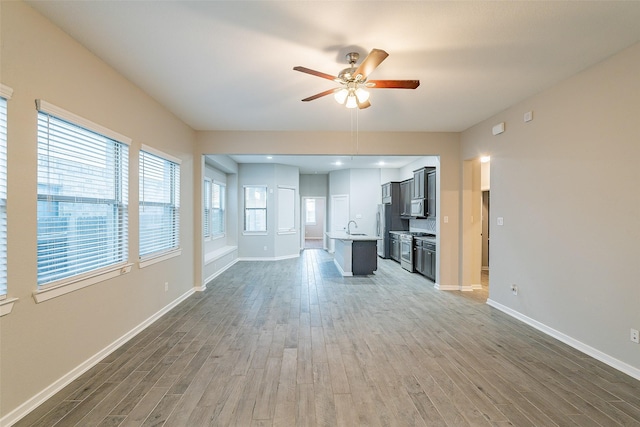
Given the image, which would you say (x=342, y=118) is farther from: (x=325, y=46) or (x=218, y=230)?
(x=218, y=230)

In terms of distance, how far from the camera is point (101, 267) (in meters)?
2.77

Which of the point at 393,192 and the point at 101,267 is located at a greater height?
the point at 393,192

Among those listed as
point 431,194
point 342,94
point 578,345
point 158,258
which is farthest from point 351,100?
point 431,194

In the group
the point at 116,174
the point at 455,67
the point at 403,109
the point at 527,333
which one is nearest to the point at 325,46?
the point at 455,67

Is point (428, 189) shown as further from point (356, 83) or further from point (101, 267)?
point (101, 267)

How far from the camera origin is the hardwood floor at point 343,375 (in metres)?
1.99

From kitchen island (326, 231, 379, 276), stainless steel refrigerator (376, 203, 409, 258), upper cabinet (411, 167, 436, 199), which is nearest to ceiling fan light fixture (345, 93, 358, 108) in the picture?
kitchen island (326, 231, 379, 276)

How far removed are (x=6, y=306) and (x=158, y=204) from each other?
215 centimetres

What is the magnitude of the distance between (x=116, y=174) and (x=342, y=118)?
3037 mm

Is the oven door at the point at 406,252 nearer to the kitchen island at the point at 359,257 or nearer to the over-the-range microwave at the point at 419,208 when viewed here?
the over-the-range microwave at the point at 419,208

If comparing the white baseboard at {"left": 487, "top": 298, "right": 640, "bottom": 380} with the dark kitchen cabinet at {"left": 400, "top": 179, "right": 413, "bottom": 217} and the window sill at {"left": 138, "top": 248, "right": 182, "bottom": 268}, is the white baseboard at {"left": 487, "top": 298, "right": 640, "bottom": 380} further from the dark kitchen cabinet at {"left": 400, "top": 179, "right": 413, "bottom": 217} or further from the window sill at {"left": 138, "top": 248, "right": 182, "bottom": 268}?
the window sill at {"left": 138, "top": 248, "right": 182, "bottom": 268}

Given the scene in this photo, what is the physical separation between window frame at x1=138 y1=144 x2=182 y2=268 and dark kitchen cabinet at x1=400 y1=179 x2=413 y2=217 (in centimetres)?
544

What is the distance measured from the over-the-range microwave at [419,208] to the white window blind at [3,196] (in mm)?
6312

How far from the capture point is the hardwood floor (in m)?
1.99
